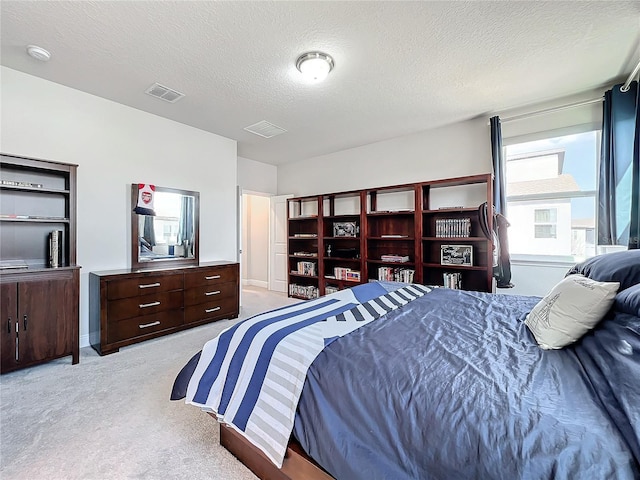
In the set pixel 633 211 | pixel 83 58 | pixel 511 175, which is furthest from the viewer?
pixel 511 175

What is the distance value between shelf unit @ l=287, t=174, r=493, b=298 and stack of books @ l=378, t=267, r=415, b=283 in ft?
0.09

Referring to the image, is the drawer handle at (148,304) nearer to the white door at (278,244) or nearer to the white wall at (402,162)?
the white door at (278,244)

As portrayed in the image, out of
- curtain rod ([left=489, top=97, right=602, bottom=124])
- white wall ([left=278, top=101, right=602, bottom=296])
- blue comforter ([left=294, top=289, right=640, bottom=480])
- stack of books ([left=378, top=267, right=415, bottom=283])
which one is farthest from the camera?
stack of books ([left=378, top=267, right=415, bottom=283])

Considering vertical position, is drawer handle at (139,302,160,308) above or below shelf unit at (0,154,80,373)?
below

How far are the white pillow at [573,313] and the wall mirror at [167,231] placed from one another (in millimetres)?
3636

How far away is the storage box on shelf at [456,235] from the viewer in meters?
3.52

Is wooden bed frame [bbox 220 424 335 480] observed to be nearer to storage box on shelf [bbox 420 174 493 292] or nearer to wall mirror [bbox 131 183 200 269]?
wall mirror [bbox 131 183 200 269]

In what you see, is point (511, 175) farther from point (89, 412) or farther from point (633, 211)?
point (89, 412)

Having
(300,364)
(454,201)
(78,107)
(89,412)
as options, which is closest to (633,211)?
(454,201)

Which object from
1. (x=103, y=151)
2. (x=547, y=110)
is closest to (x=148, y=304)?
(x=103, y=151)

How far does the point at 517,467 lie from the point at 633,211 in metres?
3.15

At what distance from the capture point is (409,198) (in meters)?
4.21

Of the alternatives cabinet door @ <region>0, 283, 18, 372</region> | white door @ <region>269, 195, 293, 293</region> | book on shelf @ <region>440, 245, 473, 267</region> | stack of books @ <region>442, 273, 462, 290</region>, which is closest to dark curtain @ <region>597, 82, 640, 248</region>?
book on shelf @ <region>440, 245, 473, 267</region>

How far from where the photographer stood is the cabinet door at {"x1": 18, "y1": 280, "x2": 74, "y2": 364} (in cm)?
223
